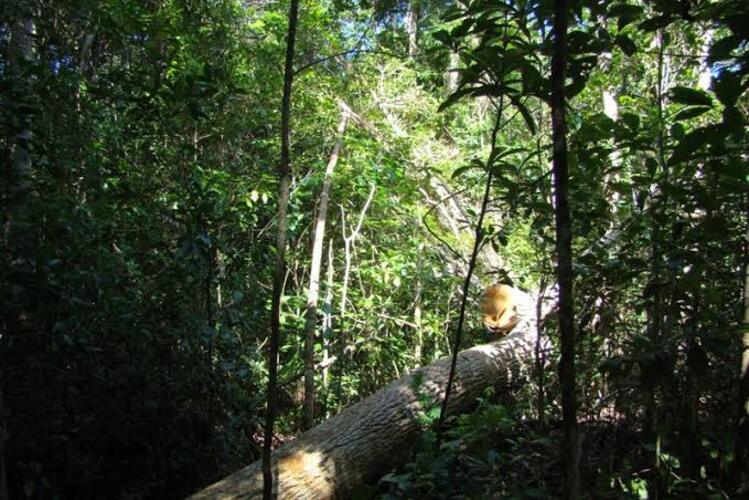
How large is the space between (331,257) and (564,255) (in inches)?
184

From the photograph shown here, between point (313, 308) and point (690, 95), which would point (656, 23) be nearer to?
point (690, 95)

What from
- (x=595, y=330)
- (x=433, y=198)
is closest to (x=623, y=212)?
(x=595, y=330)

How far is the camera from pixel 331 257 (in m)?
6.14

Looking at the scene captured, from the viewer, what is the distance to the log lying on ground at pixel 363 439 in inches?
129

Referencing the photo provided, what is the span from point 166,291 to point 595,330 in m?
2.73

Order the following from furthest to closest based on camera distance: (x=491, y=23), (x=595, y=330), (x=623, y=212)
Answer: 1. (x=623, y=212)
2. (x=595, y=330)
3. (x=491, y=23)

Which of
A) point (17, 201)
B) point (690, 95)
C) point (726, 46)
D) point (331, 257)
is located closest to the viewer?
point (726, 46)

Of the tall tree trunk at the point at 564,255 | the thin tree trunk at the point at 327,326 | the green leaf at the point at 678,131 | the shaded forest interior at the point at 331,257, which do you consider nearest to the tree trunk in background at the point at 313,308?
the shaded forest interior at the point at 331,257

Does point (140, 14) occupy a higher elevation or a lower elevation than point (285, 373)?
higher

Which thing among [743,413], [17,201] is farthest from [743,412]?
[17,201]

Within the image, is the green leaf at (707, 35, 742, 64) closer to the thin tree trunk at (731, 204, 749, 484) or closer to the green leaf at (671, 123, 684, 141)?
the green leaf at (671, 123, 684, 141)

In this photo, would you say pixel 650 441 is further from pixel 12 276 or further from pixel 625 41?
pixel 12 276

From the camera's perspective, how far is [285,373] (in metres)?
5.59

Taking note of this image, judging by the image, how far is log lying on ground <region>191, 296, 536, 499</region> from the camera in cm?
329
